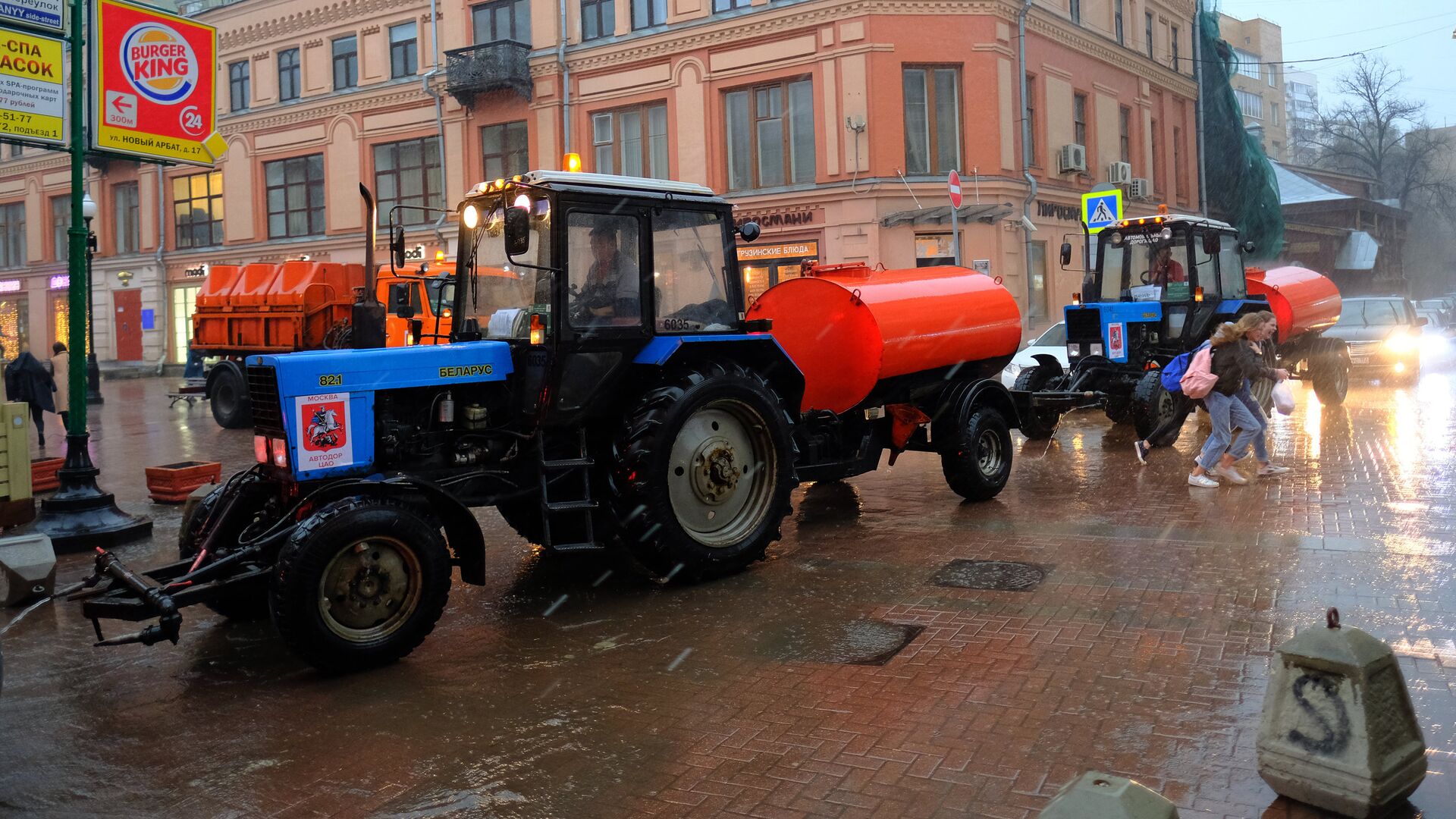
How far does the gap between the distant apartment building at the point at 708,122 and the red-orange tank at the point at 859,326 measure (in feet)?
42.4

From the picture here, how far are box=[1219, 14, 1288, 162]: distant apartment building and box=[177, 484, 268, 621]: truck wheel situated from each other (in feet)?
290

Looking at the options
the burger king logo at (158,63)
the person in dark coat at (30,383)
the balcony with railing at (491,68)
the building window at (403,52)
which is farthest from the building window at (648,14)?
the burger king logo at (158,63)

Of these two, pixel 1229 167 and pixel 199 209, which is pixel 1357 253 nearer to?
pixel 1229 167

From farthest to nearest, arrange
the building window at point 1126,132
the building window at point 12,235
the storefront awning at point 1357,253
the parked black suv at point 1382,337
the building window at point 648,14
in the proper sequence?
the building window at point 12,235 → the storefront awning at point 1357,253 → the building window at point 1126,132 → the building window at point 648,14 → the parked black suv at point 1382,337

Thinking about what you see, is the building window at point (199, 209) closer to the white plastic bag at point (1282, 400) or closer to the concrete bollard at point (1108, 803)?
the white plastic bag at point (1282, 400)

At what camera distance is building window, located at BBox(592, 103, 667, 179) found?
29516 millimetres

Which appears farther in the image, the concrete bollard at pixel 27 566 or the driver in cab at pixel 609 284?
the concrete bollard at pixel 27 566

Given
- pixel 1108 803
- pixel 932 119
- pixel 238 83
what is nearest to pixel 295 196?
pixel 238 83

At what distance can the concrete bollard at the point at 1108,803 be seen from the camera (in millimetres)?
2949

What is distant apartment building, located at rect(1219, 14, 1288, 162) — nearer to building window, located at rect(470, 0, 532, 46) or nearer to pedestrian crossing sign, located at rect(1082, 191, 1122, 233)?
building window, located at rect(470, 0, 532, 46)

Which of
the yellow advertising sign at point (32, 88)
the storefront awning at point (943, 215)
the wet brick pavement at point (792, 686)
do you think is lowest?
the wet brick pavement at point (792, 686)

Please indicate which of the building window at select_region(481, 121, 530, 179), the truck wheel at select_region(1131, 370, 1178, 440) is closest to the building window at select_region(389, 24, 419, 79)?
the building window at select_region(481, 121, 530, 179)

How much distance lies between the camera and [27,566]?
7730 mm

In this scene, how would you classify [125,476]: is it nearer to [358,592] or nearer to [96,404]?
[358,592]
